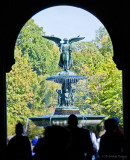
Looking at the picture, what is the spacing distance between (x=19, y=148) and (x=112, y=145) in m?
1.45

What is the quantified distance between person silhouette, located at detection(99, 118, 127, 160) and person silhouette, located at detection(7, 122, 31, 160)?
1.18m

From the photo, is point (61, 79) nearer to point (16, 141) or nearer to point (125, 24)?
point (125, 24)

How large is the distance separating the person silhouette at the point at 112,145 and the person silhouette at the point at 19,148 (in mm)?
1175

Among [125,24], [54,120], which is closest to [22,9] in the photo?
[125,24]

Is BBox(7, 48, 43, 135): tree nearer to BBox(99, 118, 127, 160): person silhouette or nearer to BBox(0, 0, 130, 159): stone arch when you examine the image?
BBox(0, 0, 130, 159): stone arch

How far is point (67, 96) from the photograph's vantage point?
1639 cm

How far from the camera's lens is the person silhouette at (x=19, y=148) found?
663 centimetres

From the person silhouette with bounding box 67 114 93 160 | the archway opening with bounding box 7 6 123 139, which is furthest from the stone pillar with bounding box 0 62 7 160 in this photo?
the archway opening with bounding box 7 6 123 139

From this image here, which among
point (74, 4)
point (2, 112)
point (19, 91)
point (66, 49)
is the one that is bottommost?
point (2, 112)

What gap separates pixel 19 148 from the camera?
6.64m

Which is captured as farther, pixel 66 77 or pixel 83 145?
pixel 66 77

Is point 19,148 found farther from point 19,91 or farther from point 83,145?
point 19,91

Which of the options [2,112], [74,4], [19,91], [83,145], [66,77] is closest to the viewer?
[83,145]

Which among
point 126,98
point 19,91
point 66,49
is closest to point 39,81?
point 19,91
